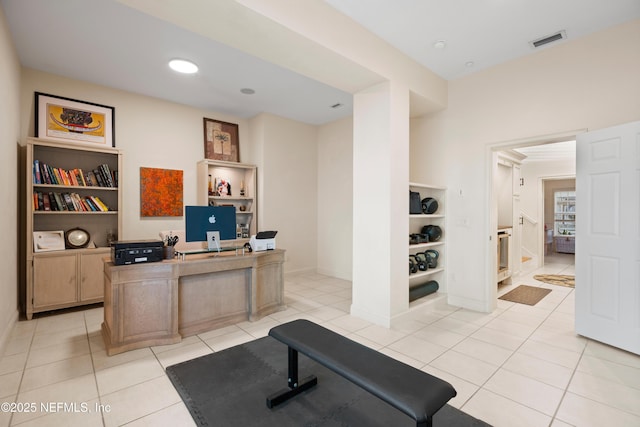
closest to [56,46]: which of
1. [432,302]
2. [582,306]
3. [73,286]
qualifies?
[73,286]

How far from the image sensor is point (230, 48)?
3.43m

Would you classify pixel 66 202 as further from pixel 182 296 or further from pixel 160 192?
pixel 182 296

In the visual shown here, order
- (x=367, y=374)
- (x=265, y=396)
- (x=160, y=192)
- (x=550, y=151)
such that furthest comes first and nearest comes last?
(x=550, y=151), (x=160, y=192), (x=265, y=396), (x=367, y=374)

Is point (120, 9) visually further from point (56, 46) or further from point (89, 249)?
point (89, 249)

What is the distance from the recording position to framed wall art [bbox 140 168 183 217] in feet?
15.7

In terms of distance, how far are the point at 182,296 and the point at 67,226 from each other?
2.49 meters

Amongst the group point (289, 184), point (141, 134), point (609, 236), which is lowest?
point (609, 236)

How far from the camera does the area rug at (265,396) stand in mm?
1905

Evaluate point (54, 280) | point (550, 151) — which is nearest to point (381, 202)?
point (54, 280)

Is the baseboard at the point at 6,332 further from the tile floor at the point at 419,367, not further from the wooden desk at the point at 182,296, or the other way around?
the wooden desk at the point at 182,296

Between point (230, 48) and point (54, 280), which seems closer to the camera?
point (230, 48)

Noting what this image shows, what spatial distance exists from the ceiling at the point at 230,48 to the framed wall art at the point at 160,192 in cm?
132

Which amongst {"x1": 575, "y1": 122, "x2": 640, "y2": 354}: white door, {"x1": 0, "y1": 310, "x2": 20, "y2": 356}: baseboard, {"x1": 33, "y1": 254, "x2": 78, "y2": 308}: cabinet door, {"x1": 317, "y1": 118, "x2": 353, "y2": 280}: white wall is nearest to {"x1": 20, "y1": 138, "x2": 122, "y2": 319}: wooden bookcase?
Answer: {"x1": 33, "y1": 254, "x2": 78, "y2": 308}: cabinet door

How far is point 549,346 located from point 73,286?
5.67 meters
